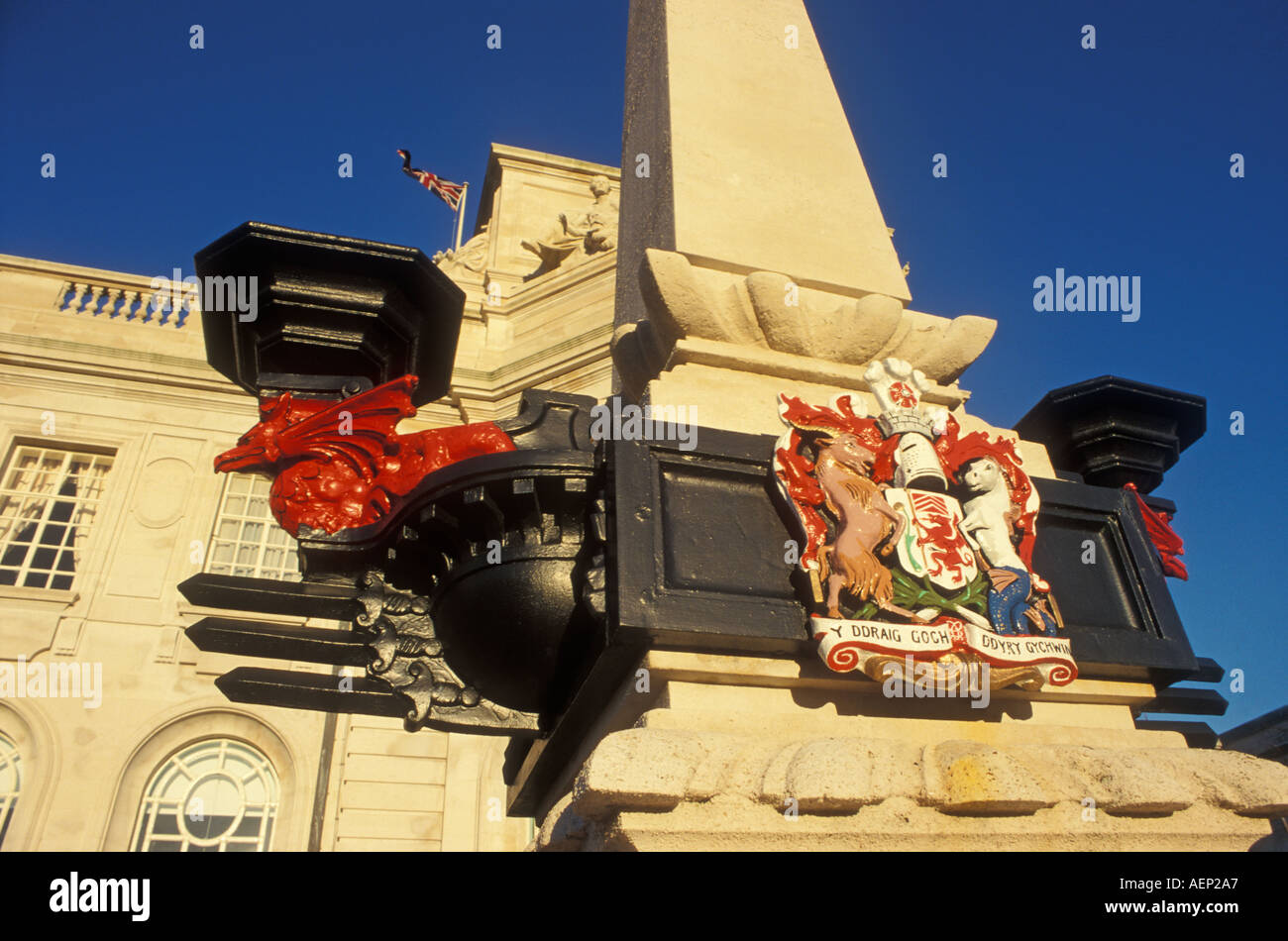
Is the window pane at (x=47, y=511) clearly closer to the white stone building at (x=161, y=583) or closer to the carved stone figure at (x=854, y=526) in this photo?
the white stone building at (x=161, y=583)

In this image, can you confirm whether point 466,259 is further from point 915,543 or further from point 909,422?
point 915,543

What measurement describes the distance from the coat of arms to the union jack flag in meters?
21.5

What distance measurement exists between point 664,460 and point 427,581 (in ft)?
3.16

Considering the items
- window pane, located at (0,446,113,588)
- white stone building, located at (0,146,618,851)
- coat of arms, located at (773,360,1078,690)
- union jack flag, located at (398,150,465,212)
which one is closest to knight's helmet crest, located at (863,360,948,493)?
coat of arms, located at (773,360,1078,690)

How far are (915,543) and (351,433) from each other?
1976 mm

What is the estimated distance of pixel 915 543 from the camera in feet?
8.31

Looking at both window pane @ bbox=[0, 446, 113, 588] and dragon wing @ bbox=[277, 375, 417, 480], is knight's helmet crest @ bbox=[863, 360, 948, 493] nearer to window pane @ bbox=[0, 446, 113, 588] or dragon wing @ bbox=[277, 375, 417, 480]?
dragon wing @ bbox=[277, 375, 417, 480]

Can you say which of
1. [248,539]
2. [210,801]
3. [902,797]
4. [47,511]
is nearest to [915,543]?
[902,797]

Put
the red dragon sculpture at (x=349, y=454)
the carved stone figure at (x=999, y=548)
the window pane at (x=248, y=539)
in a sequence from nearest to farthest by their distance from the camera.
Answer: the carved stone figure at (x=999, y=548), the red dragon sculpture at (x=349, y=454), the window pane at (x=248, y=539)

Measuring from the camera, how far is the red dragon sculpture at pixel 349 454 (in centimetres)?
302

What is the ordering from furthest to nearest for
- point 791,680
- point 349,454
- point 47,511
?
point 47,511 < point 349,454 < point 791,680

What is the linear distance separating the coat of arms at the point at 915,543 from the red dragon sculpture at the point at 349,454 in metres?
1.13

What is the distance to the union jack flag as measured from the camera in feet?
74.0

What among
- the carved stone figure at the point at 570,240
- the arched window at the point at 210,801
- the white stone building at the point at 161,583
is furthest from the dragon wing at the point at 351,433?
the carved stone figure at the point at 570,240
